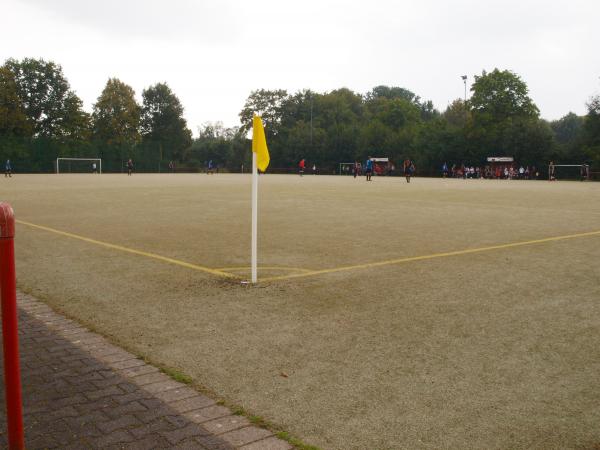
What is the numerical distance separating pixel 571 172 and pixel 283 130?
5994 cm

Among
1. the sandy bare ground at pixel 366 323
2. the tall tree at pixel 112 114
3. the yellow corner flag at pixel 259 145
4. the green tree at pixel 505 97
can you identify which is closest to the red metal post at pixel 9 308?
the sandy bare ground at pixel 366 323

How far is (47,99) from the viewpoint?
85.5m

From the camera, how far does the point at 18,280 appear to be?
7.36 metres

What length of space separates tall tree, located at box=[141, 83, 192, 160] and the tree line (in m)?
0.20

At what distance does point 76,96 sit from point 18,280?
88.7m

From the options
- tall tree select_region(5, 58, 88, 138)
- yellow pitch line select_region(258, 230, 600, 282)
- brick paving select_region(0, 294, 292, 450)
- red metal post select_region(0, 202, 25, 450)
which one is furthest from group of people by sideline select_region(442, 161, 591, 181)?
red metal post select_region(0, 202, 25, 450)

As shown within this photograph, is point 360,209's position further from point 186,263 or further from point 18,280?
point 18,280

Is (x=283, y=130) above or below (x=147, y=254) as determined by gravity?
above

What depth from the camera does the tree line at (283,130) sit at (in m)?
66.9

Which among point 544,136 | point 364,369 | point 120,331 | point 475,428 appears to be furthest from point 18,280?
point 544,136

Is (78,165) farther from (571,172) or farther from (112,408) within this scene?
(112,408)

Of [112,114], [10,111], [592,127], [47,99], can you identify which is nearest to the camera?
[592,127]

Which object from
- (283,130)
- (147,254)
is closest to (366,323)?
(147,254)

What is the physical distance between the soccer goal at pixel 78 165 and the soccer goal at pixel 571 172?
2224 inches
